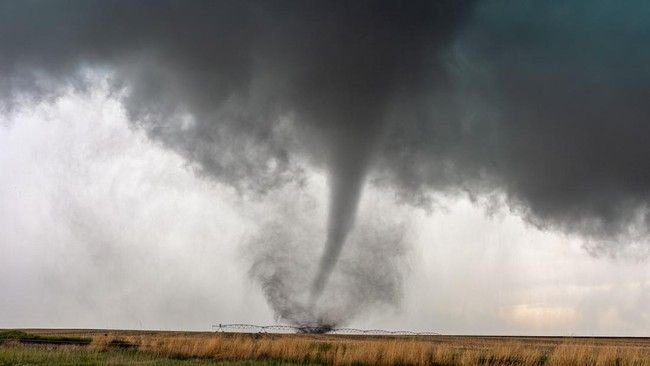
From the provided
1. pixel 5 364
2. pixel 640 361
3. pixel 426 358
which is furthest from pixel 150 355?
pixel 640 361

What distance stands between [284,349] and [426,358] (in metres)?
7.45

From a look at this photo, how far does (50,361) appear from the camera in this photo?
1043 inches

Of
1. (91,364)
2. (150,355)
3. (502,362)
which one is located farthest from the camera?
(150,355)

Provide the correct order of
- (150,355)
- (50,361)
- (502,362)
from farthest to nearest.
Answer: (150,355)
(502,362)
(50,361)

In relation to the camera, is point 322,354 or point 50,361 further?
point 322,354

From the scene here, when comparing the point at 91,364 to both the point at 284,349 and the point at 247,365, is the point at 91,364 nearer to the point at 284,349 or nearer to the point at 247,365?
the point at 247,365

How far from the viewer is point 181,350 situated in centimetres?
3262

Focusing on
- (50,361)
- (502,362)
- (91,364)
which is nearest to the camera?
(91,364)

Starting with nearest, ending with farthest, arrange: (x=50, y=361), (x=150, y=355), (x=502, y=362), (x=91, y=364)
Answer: (x=91, y=364)
(x=50, y=361)
(x=502, y=362)
(x=150, y=355)

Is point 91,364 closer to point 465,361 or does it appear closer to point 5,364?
point 5,364

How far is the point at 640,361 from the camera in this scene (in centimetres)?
2773

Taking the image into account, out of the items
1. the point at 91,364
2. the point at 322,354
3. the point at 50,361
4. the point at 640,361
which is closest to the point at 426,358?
the point at 322,354

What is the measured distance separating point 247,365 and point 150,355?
846 centimetres

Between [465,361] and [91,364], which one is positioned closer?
[91,364]
